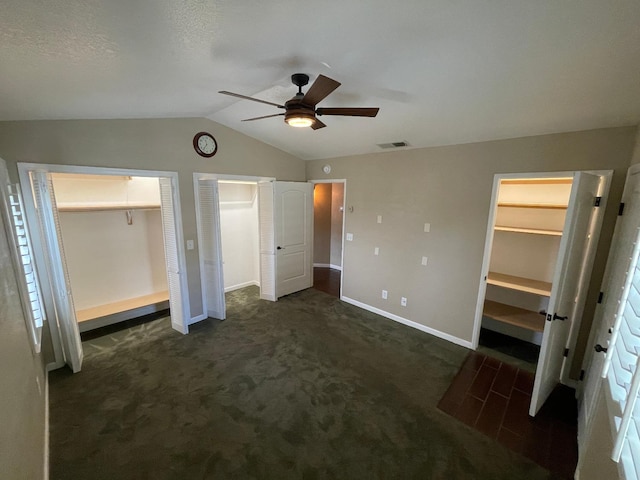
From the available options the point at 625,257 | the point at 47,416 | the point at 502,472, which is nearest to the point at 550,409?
the point at 502,472

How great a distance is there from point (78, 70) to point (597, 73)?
3.26m

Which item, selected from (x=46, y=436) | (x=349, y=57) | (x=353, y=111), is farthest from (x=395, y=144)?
(x=46, y=436)

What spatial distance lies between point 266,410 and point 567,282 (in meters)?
2.82

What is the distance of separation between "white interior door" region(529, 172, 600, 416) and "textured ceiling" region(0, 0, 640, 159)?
72 cm

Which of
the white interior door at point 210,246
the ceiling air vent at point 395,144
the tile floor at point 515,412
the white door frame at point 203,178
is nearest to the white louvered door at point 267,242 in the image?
the white door frame at point 203,178

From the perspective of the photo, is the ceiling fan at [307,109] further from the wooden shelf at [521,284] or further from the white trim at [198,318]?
the white trim at [198,318]

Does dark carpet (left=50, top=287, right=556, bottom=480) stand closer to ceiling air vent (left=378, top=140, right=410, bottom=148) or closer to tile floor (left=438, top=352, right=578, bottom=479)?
tile floor (left=438, top=352, right=578, bottom=479)

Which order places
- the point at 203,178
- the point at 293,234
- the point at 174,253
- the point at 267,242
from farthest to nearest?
1. the point at 293,234
2. the point at 267,242
3. the point at 203,178
4. the point at 174,253

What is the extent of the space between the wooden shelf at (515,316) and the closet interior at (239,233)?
398 cm

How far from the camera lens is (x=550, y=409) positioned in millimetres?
2316

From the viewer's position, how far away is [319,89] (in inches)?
67.7

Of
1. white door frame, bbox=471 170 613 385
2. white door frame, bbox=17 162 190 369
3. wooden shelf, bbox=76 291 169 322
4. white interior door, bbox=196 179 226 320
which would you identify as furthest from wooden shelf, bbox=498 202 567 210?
wooden shelf, bbox=76 291 169 322

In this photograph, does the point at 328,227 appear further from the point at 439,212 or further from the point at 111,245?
the point at 111,245

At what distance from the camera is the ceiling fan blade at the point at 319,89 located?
62.9 inches
